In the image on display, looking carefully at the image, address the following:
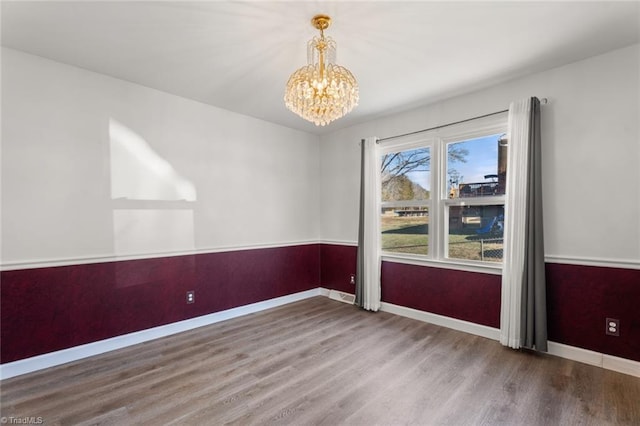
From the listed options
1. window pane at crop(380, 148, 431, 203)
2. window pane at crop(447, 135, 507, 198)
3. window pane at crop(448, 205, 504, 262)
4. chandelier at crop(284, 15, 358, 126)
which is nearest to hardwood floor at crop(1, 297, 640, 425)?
window pane at crop(448, 205, 504, 262)

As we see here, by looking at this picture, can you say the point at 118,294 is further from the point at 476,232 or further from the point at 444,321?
the point at 476,232

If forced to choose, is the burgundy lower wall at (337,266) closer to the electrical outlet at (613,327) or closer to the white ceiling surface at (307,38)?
the white ceiling surface at (307,38)

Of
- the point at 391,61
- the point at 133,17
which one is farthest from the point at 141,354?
the point at 391,61

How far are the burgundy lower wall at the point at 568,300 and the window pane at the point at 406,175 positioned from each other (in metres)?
0.97

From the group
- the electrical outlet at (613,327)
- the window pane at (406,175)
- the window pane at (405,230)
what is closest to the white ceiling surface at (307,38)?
the window pane at (406,175)

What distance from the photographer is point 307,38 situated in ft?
7.23

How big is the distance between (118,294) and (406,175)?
139 inches

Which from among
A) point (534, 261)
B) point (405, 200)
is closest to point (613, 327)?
point (534, 261)

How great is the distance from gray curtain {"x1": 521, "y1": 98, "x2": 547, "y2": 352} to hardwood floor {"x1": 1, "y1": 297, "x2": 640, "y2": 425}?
8.7 inches

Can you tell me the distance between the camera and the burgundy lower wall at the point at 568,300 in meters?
2.35

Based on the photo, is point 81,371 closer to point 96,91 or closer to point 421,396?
point 96,91

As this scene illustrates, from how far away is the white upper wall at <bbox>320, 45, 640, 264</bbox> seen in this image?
2334 mm

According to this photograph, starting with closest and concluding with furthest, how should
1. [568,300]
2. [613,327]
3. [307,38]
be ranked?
1. [307,38]
2. [613,327]
3. [568,300]

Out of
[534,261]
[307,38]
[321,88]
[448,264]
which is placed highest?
[307,38]
